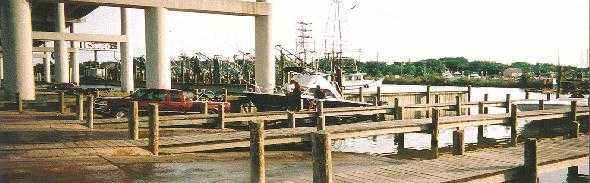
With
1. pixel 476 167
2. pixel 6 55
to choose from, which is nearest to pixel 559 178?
pixel 476 167

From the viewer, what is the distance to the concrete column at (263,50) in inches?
958

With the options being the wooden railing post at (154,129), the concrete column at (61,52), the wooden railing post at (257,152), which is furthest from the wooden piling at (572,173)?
the concrete column at (61,52)

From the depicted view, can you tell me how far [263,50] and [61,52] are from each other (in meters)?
23.7

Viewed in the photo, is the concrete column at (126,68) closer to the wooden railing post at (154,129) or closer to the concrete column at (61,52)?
the concrete column at (61,52)

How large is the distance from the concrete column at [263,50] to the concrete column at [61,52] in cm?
2083

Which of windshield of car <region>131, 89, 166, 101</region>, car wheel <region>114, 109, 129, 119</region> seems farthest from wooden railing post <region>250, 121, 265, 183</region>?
car wheel <region>114, 109, 129, 119</region>

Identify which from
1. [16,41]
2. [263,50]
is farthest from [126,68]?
[263,50]

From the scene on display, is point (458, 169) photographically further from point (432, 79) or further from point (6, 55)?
point (432, 79)

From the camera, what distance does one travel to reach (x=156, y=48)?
74.8ft

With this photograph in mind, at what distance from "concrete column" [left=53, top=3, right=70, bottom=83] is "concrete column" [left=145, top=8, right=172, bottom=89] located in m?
18.9

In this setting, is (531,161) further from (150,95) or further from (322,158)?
(150,95)

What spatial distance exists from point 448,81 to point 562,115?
78.2m

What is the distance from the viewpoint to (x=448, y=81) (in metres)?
98.0

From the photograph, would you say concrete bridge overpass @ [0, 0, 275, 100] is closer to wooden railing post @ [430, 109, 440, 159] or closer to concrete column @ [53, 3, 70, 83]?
wooden railing post @ [430, 109, 440, 159]
